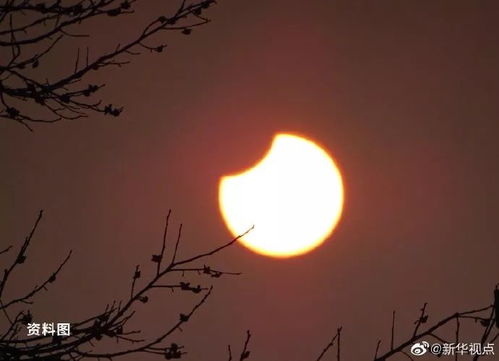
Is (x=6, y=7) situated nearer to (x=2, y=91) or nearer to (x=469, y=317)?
(x=2, y=91)

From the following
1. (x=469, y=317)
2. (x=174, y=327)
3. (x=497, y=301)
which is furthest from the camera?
(x=174, y=327)

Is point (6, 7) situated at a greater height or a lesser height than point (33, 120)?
greater

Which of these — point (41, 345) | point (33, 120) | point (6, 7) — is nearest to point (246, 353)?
point (41, 345)

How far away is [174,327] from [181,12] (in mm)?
1751

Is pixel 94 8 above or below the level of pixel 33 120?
above

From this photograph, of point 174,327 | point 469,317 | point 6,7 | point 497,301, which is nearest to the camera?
point 497,301

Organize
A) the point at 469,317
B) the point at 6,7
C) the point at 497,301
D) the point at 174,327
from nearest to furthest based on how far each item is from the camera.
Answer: the point at 497,301 < the point at 469,317 < the point at 174,327 < the point at 6,7

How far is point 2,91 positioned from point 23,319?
1.30 metres

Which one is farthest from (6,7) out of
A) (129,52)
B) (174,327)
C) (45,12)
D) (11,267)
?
(174,327)

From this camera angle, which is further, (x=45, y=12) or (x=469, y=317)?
(x=45, y=12)

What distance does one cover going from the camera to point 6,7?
3279 mm

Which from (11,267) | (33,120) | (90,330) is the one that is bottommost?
(90,330)

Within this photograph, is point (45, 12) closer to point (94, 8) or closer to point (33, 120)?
point (94, 8)

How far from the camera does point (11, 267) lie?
3205 mm
